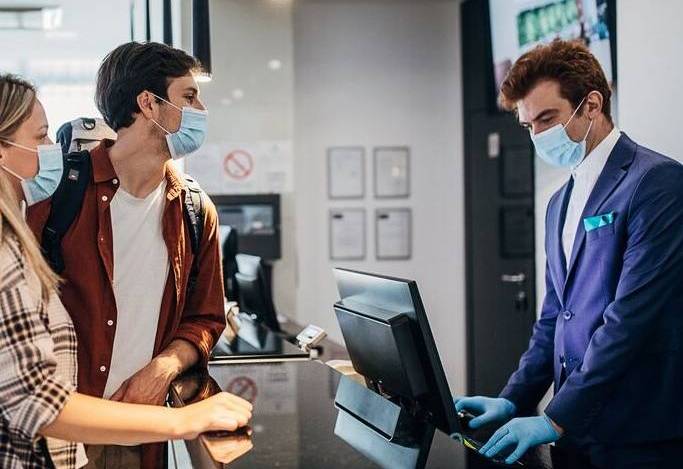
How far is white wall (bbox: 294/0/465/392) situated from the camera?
620 cm

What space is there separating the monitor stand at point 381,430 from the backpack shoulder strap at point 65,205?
0.70m

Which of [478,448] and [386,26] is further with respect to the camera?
[386,26]

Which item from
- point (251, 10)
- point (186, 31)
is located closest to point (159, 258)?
point (186, 31)

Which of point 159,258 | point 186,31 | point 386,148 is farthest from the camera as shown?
point 386,148

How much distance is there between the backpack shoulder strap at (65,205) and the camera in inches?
74.2

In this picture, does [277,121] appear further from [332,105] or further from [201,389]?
[201,389]

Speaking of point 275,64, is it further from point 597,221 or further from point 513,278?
point 597,221

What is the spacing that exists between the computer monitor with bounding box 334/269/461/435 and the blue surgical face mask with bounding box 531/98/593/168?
2.24 feet

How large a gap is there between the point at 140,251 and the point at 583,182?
119 cm

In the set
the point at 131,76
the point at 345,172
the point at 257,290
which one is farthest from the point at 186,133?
the point at 345,172

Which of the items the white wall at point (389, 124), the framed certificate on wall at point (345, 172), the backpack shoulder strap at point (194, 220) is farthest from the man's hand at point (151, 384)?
the framed certificate on wall at point (345, 172)

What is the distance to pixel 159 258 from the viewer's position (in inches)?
78.8

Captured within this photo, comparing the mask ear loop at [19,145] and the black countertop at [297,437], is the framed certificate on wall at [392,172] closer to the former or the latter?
the black countertop at [297,437]

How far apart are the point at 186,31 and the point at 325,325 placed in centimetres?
228
